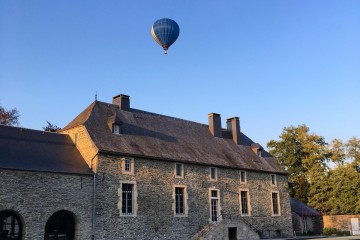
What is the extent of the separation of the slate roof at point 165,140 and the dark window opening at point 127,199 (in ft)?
5.80

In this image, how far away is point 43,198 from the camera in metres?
18.2

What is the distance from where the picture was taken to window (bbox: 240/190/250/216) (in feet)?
86.9

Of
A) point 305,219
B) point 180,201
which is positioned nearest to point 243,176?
→ point 180,201

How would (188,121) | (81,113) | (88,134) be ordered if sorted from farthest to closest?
1. (188,121)
2. (81,113)
3. (88,134)

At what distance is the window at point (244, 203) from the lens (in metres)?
26.5

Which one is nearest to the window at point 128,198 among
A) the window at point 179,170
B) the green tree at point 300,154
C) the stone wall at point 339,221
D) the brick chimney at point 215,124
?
the window at point 179,170

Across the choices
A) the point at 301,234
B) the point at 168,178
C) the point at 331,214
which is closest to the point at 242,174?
the point at 168,178

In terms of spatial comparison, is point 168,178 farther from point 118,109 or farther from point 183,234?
point 118,109

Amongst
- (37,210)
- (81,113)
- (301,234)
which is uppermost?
(81,113)

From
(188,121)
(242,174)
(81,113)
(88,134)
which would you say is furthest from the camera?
(188,121)

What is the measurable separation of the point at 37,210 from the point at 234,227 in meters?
11.3

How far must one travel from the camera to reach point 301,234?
32.2 m

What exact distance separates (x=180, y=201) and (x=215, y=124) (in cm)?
833

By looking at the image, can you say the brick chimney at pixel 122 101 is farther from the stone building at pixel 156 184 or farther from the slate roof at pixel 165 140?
the slate roof at pixel 165 140
